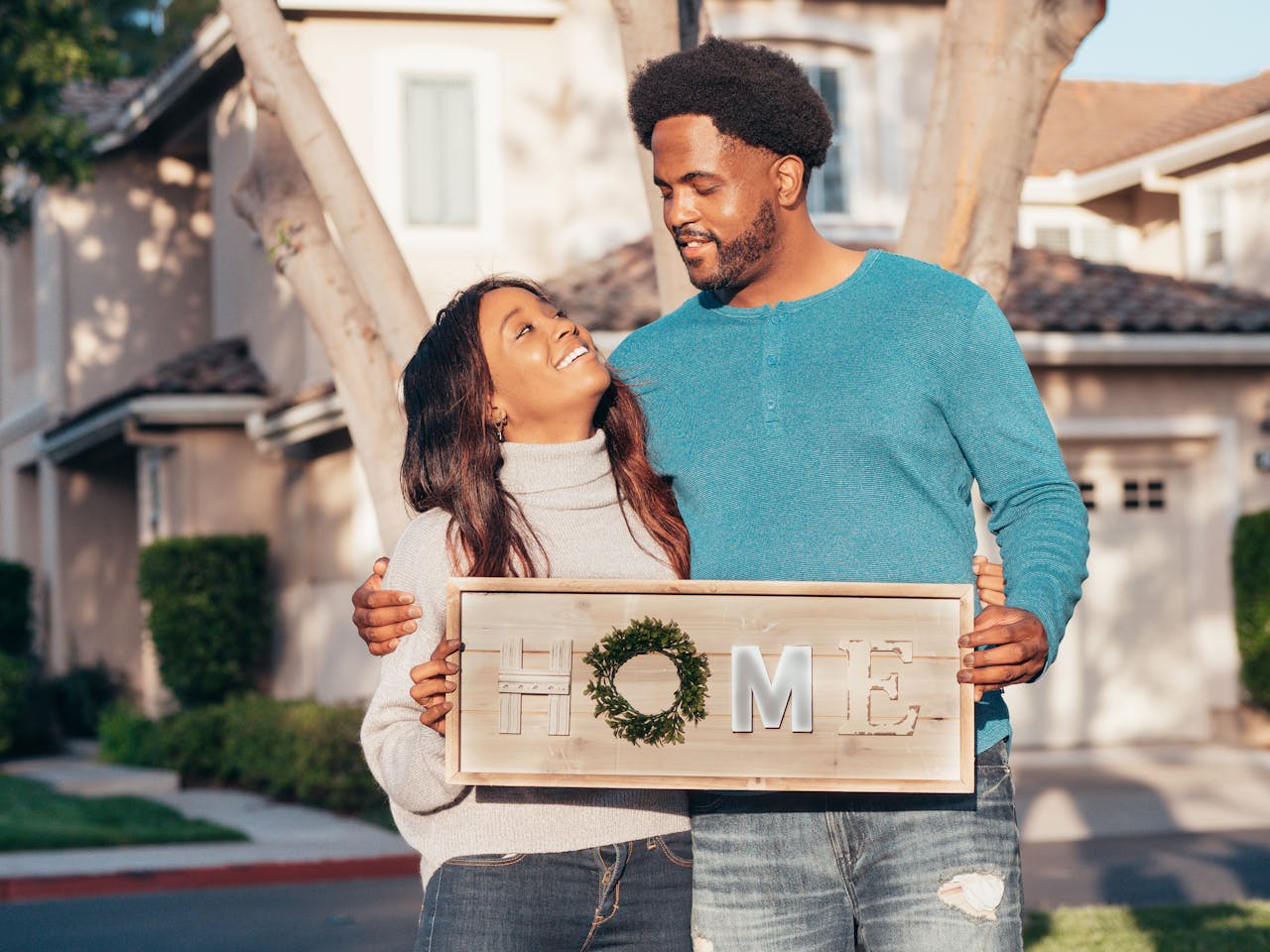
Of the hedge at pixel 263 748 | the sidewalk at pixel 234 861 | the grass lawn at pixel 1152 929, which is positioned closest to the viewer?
the grass lawn at pixel 1152 929

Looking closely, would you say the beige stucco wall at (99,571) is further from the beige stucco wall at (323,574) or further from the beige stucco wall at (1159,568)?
the beige stucco wall at (1159,568)

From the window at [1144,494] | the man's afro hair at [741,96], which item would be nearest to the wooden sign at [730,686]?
the man's afro hair at [741,96]

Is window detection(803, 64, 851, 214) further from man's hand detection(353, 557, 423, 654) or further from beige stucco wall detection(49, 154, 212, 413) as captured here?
man's hand detection(353, 557, 423, 654)

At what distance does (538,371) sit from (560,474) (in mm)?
194

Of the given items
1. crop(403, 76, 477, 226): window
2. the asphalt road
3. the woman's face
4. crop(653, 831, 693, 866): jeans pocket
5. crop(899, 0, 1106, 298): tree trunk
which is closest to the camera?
crop(653, 831, 693, 866): jeans pocket

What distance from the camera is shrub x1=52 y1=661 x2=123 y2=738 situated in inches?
817

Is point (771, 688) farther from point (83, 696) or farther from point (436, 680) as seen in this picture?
point (83, 696)

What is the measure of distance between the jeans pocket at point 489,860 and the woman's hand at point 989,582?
914 millimetres

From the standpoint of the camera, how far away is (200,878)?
1064 centimetres

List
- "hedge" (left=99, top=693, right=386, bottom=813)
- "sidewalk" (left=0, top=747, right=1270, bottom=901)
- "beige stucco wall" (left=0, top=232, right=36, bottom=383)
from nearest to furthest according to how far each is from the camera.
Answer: "sidewalk" (left=0, top=747, right=1270, bottom=901)
"hedge" (left=99, top=693, right=386, bottom=813)
"beige stucco wall" (left=0, top=232, right=36, bottom=383)

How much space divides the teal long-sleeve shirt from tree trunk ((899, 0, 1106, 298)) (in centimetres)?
240

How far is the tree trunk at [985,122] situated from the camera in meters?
5.52

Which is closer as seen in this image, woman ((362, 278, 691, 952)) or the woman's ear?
woman ((362, 278, 691, 952))

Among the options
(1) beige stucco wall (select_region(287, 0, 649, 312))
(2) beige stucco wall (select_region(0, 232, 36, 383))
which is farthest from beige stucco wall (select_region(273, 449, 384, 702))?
(2) beige stucco wall (select_region(0, 232, 36, 383))
